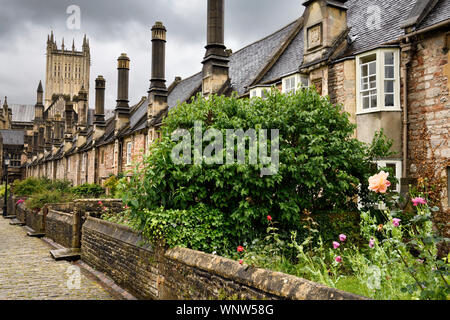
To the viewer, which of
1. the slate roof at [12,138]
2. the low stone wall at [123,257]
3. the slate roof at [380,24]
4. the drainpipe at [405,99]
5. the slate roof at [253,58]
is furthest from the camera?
the slate roof at [12,138]

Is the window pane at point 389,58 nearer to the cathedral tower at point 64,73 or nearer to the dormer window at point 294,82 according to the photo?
the dormer window at point 294,82

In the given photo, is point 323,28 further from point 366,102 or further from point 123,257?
point 123,257

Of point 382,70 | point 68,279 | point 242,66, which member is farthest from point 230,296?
point 242,66

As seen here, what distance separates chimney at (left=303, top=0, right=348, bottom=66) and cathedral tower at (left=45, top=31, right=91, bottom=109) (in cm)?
10715

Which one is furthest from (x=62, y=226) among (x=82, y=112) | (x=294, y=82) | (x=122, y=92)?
(x=82, y=112)

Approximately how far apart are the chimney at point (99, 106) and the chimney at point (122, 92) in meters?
5.00

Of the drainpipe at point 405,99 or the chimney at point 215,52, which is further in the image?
the chimney at point 215,52

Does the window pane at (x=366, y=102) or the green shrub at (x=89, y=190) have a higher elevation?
the window pane at (x=366, y=102)

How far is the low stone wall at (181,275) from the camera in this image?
3.90 metres

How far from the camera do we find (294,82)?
545 inches

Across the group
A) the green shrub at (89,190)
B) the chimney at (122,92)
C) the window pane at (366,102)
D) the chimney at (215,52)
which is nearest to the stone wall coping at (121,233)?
the window pane at (366,102)

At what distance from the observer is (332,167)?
775 centimetres

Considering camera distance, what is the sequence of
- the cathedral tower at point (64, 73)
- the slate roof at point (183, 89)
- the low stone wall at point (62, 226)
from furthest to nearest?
the cathedral tower at point (64, 73)
the slate roof at point (183, 89)
the low stone wall at point (62, 226)
